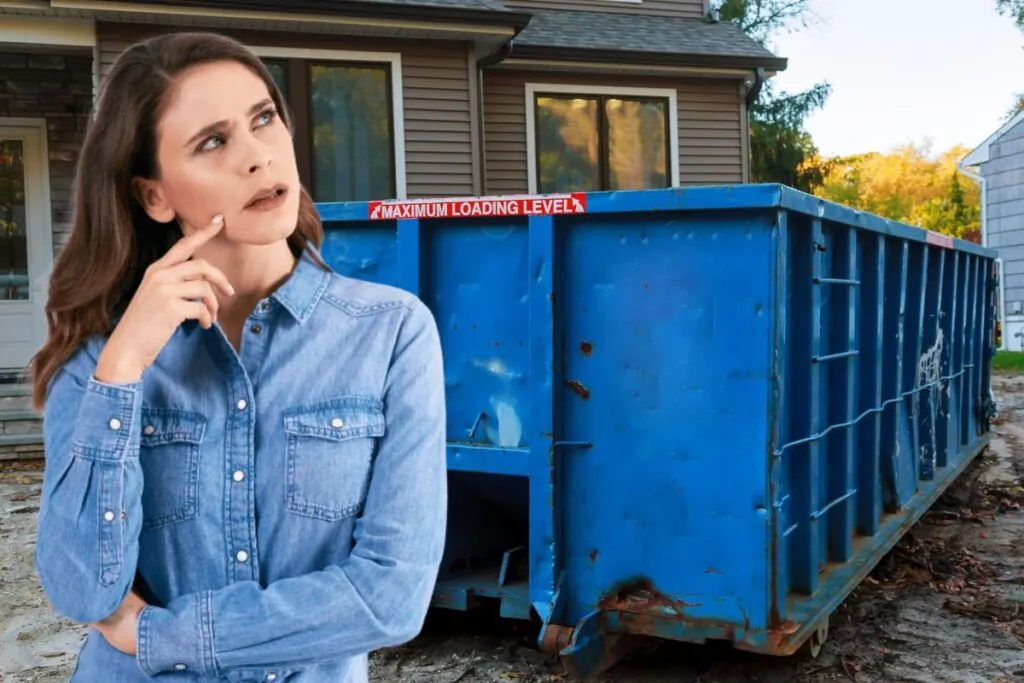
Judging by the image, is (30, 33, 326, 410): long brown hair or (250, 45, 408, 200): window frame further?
(250, 45, 408, 200): window frame

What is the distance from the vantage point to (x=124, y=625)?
1.22 metres

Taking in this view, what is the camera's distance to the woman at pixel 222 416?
121 cm

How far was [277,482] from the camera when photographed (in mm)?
1271

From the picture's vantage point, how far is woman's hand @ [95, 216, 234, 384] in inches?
46.4

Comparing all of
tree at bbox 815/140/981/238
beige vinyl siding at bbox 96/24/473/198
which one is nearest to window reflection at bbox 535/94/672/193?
beige vinyl siding at bbox 96/24/473/198

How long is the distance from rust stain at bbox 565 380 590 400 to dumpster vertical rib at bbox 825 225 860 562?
1326 millimetres

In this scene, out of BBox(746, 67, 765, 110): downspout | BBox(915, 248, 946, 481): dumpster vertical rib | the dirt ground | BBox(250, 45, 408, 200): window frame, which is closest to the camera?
the dirt ground

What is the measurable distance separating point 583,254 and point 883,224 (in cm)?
193

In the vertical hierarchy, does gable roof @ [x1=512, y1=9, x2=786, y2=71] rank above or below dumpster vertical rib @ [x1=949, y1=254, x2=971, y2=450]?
above

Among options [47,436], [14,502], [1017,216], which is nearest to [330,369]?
[47,436]

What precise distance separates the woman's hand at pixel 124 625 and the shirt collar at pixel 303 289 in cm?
40

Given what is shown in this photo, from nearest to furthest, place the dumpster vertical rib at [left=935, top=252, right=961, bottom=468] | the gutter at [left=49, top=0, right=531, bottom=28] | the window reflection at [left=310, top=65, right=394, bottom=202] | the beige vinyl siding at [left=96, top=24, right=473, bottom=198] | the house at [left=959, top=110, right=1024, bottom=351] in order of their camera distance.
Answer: the dumpster vertical rib at [left=935, top=252, right=961, bottom=468], the gutter at [left=49, top=0, right=531, bottom=28], the window reflection at [left=310, top=65, right=394, bottom=202], the beige vinyl siding at [left=96, top=24, right=473, bottom=198], the house at [left=959, top=110, right=1024, bottom=351]

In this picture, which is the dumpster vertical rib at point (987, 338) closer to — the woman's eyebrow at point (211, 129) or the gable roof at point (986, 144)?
Result: the woman's eyebrow at point (211, 129)

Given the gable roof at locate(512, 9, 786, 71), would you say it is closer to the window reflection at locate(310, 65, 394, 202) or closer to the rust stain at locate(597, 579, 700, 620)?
the window reflection at locate(310, 65, 394, 202)
